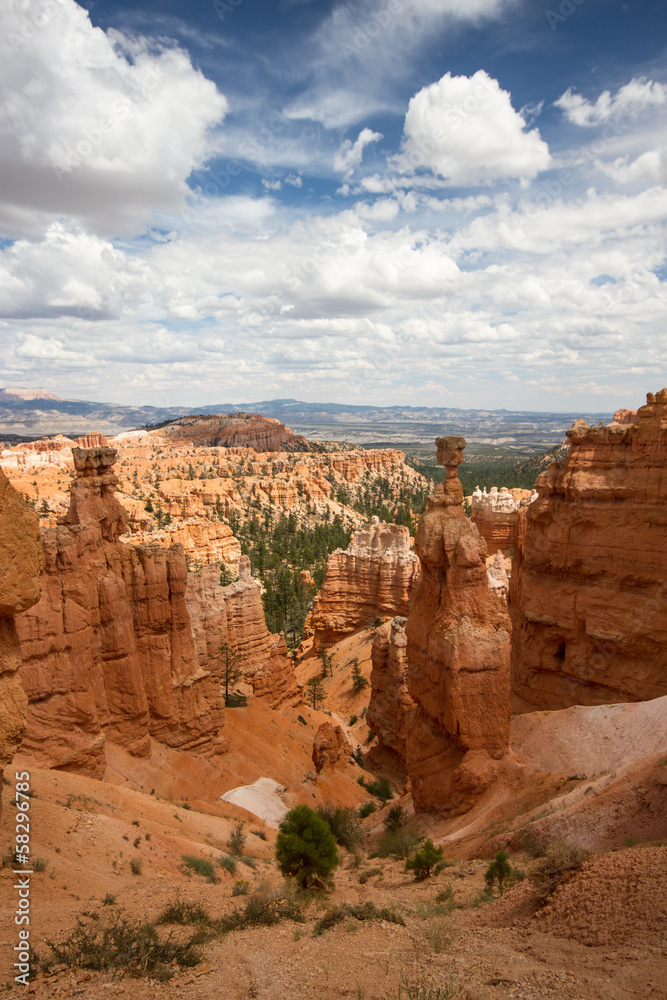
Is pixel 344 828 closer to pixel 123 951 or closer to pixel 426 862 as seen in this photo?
pixel 426 862

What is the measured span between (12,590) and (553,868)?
28.5ft

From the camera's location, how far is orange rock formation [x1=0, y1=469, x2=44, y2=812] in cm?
487

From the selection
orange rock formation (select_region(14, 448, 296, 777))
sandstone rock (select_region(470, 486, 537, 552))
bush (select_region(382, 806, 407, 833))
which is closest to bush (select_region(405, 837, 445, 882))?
bush (select_region(382, 806, 407, 833))

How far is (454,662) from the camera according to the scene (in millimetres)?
14766

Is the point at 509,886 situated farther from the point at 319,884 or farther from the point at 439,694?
the point at 439,694

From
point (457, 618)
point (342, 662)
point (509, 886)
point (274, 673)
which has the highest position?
point (457, 618)

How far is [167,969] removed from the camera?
7.18 metres

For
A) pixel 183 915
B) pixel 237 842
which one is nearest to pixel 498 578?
pixel 237 842

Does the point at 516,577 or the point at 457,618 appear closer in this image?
the point at 457,618

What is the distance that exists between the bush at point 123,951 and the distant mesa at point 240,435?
156 m

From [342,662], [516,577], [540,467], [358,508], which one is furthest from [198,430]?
[516,577]

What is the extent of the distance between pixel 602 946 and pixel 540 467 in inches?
4646

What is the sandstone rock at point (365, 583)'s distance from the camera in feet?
135

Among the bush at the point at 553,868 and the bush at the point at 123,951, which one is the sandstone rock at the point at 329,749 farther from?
the bush at the point at 123,951
